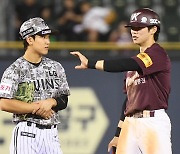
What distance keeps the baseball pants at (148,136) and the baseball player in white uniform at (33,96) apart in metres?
0.62

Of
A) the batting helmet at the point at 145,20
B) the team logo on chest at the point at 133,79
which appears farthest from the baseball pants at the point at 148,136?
the batting helmet at the point at 145,20

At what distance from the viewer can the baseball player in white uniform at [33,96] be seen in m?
6.31

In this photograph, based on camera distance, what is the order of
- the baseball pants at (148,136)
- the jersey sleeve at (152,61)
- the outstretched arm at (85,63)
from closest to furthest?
1. the outstretched arm at (85,63)
2. the jersey sleeve at (152,61)
3. the baseball pants at (148,136)

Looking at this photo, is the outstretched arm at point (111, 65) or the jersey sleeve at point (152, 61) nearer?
the outstretched arm at point (111, 65)

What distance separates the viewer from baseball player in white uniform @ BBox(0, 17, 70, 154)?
631cm

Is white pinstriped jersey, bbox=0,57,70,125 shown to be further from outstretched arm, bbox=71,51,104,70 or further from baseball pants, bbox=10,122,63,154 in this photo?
outstretched arm, bbox=71,51,104,70

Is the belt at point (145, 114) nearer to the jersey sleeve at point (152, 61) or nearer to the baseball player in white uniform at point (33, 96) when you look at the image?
the jersey sleeve at point (152, 61)

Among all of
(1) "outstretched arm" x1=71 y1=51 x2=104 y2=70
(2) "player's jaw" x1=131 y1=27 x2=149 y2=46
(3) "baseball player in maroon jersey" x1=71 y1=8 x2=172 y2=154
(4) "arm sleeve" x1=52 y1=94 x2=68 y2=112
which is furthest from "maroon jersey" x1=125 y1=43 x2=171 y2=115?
(4) "arm sleeve" x1=52 y1=94 x2=68 y2=112

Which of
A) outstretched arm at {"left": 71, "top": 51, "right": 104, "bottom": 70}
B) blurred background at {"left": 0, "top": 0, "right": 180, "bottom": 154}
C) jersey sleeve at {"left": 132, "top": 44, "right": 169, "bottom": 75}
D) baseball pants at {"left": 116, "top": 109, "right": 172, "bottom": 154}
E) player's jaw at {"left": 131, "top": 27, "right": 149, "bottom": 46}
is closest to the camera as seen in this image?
outstretched arm at {"left": 71, "top": 51, "right": 104, "bottom": 70}

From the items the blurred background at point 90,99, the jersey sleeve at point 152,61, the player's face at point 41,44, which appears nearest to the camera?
the jersey sleeve at point 152,61

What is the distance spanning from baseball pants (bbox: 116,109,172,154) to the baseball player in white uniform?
0.62m

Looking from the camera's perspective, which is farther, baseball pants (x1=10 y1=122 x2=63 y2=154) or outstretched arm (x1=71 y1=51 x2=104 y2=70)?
baseball pants (x1=10 y1=122 x2=63 y2=154)

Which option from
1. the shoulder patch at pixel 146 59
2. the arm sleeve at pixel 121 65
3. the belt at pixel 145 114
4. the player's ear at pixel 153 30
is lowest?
the belt at pixel 145 114

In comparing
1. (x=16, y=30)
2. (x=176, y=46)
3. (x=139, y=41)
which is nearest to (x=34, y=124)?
(x=139, y=41)
